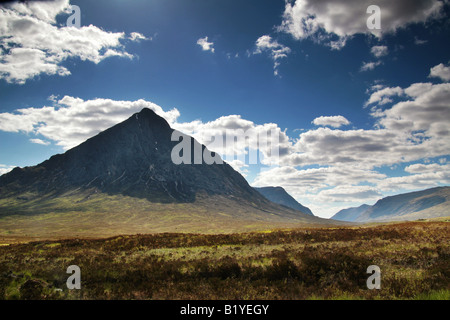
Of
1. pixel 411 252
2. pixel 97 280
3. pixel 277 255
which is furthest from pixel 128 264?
pixel 411 252

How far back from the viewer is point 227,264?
14.9 m

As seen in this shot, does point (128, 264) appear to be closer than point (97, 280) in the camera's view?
No

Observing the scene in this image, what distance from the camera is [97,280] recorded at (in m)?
13.8

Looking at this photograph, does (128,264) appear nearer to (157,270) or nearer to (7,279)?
(157,270)
